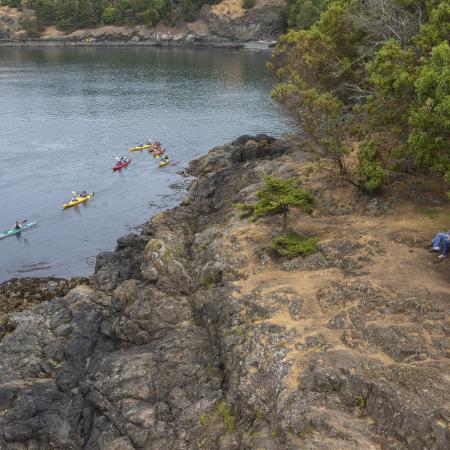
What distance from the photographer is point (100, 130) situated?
282 feet

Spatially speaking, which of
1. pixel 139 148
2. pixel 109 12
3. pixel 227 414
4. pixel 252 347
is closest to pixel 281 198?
pixel 252 347

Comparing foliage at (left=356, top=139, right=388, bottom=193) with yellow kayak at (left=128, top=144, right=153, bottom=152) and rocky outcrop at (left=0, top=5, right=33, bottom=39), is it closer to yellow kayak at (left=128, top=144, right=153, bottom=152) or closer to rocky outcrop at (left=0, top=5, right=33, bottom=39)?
yellow kayak at (left=128, top=144, right=153, bottom=152)

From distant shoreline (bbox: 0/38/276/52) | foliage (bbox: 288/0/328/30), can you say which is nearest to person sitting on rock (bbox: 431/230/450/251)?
foliage (bbox: 288/0/328/30)

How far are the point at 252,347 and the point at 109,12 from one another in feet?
600

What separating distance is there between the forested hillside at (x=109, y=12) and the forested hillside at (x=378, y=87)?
463 feet

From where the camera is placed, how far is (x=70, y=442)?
82.0 feet

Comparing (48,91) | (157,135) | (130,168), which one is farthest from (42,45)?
(130,168)

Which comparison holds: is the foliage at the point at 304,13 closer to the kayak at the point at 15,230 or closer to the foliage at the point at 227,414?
the kayak at the point at 15,230

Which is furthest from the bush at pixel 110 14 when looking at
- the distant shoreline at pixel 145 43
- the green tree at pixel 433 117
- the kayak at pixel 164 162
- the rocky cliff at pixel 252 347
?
the green tree at pixel 433 117

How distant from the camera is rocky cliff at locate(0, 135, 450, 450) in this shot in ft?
65.9

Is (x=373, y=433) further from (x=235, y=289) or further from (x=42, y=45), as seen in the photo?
(x=42, y=45)

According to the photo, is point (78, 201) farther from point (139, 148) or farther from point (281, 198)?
point (281, 198)

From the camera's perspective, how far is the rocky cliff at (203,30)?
167750 mm

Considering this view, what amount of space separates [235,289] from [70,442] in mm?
10903
